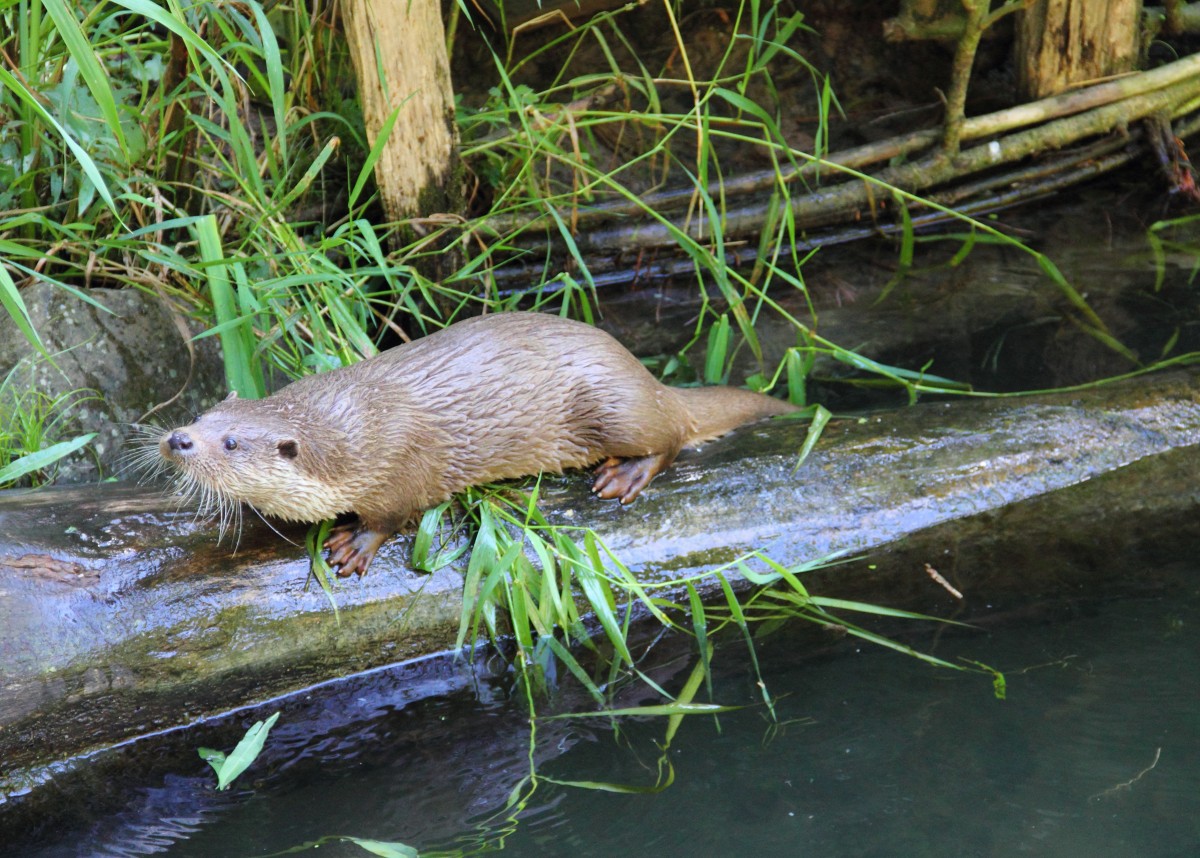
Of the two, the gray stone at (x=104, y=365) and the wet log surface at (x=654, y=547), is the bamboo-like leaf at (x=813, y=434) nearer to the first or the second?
the wet log surface at (x=654, y=547)

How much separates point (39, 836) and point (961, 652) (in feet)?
5.08

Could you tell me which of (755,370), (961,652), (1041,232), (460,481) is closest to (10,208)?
(460,481)

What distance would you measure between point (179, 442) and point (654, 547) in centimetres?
85

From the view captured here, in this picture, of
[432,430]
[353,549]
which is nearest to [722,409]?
[432,430]

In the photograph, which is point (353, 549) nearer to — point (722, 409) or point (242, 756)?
point (242, 756)

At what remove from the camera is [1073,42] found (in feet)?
12.7

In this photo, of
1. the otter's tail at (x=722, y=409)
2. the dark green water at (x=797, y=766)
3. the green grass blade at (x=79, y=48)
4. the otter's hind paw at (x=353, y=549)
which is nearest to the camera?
the green grass blade at (x=79, y=48)

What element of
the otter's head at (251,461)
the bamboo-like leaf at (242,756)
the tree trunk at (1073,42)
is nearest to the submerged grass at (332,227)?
the otter's head at (251,461)

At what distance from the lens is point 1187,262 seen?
351 centimetres

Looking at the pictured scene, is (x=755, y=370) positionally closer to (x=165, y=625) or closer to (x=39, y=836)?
(x=165, y=625)

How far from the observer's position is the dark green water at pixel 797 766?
5.56 feet

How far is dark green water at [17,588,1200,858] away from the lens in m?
1.69

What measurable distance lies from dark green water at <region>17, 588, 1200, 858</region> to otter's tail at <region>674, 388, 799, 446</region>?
50 centimetres

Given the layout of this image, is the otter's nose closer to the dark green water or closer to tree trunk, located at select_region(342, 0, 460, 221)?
the dark green water
